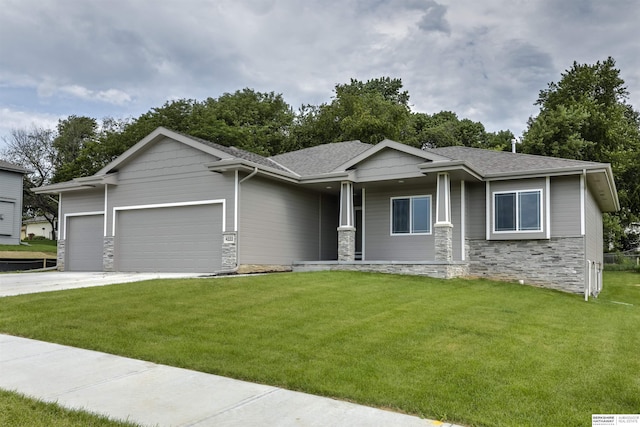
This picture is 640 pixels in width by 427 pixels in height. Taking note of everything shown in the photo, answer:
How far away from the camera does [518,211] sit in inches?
597

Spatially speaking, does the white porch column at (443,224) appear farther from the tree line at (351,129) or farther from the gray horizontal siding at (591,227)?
the tree line at (351,129)

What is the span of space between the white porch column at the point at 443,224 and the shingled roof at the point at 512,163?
96 centimetres

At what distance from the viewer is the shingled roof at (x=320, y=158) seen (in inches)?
704

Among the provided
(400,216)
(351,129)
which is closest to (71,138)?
(351,129)

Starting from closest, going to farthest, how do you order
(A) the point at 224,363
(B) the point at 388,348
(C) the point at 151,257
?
(A) the point at 224,363 < (B) the point at 388,348 < (C) the point at 151,257

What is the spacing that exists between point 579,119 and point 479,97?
7.46 m

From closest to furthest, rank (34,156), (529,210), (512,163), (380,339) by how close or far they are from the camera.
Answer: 1. (380,339)
2. (529,210)
3. (512,163)
4. (34,156)

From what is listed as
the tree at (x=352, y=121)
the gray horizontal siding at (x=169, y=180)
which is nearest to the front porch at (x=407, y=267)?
the gray horizontal siding at (x=169, y=180)

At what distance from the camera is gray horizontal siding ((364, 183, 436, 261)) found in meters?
16.2

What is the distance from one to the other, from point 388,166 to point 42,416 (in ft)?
42.4

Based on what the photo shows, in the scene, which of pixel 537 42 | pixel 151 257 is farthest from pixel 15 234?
pixel 537 42

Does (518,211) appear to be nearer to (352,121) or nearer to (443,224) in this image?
(443,224)

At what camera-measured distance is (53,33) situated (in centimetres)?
1538

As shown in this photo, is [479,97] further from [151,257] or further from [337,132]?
[151,257]
